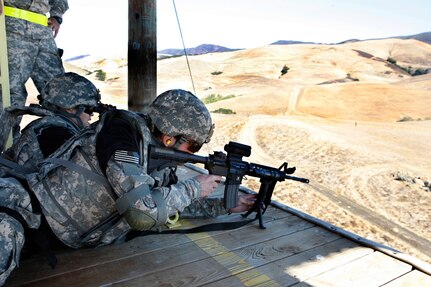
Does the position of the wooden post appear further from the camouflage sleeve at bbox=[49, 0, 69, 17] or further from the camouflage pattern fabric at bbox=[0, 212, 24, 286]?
the camouflage pattern fabric at bbox=[0, 212, 24, 286]

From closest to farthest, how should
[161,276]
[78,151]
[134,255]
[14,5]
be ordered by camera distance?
[78,151], [161,276], [134,255], [14,5]

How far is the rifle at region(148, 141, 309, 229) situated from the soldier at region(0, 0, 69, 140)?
2.01 meters

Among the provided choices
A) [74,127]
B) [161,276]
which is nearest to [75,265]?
[161,276]

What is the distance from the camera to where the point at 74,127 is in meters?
2.89

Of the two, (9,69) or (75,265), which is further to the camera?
(9,69)

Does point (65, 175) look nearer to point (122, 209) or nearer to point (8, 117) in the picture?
point (122, 209)

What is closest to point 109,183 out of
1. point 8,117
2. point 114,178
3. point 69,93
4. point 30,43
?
point 114,178

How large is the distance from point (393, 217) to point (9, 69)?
7454 millimetres

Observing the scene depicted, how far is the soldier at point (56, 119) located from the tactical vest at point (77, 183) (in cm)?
40

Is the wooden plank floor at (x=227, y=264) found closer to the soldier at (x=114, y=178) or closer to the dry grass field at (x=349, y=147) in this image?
the soldier at (x=114, y=178)

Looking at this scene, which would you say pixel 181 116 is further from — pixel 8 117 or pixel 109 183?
pixel 8 117

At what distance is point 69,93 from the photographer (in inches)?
116

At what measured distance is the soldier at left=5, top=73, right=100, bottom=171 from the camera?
2588 millimetres

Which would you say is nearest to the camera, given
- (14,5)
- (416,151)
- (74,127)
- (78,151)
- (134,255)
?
(78,151)
